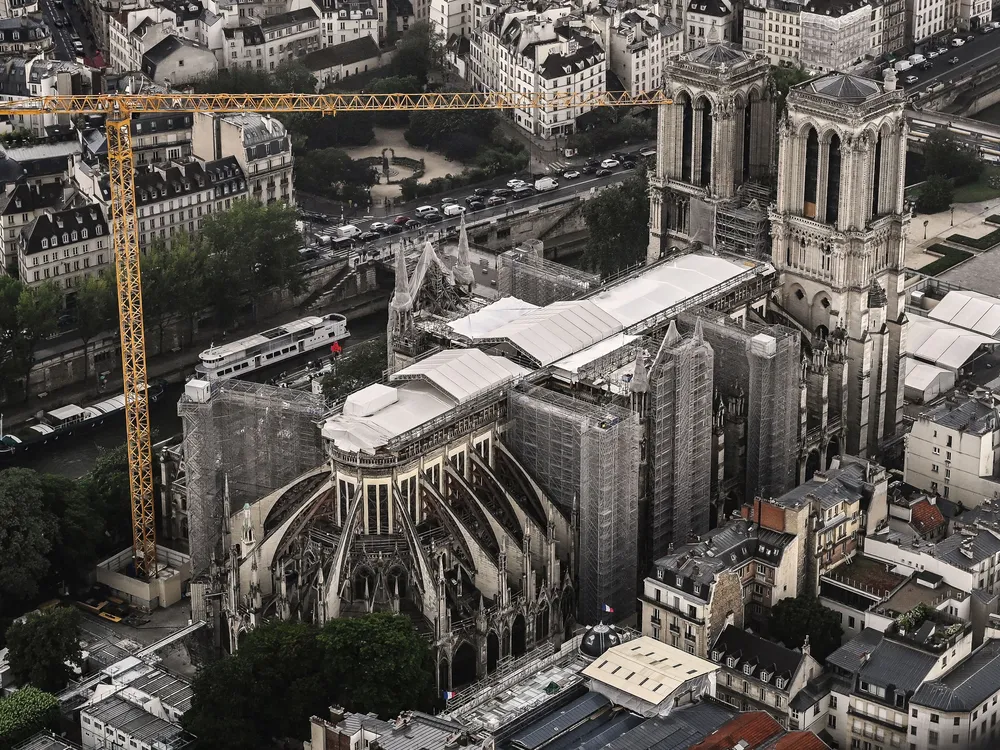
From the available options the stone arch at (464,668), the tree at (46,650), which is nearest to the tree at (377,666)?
the stone arch at (464,668)

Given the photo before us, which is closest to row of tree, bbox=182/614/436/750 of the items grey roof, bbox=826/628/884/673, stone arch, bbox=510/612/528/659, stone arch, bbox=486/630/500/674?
stone arch, bbox=486/630/500/674

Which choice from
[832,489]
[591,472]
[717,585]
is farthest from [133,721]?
[832,489]

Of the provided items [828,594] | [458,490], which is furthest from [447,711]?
[828,594]

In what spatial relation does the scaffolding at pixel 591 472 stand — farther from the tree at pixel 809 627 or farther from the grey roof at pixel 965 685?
the grey roof at pixel 965 685

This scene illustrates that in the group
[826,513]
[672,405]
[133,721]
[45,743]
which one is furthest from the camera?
[672,405]

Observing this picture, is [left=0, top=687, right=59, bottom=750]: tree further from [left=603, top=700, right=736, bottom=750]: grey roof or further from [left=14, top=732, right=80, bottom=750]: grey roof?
[left=603, top=700, right=736, bottom=750]: grey roof

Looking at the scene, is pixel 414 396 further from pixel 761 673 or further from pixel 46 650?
pixel 761 673
